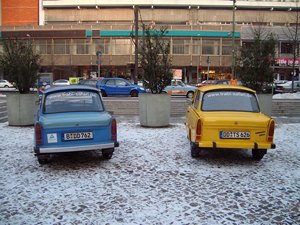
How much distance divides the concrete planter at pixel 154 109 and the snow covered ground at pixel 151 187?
295cm

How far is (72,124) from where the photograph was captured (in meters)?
6.05

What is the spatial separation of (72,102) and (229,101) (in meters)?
3.54

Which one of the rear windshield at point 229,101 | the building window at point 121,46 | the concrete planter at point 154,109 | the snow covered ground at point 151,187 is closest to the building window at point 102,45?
the building window at point 121,46

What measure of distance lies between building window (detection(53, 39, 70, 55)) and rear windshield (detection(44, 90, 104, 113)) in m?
54.5

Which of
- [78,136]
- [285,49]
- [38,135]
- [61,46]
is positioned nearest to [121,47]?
[61,46]

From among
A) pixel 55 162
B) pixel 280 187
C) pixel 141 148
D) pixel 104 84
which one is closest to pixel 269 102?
pixel 141 148

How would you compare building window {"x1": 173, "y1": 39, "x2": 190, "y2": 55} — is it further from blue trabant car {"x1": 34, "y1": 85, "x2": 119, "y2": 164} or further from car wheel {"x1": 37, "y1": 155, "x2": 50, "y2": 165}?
car wheel {"x1": 37, "y1": 155, "x2": 50, "y2": 165}

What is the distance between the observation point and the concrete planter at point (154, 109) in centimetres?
1108

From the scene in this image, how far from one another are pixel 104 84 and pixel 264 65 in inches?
559

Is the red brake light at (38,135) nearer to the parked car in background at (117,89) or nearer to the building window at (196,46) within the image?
the parked car in background at (117,89)

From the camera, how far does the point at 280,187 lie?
17.6 feet

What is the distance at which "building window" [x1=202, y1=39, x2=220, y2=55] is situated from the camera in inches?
2265

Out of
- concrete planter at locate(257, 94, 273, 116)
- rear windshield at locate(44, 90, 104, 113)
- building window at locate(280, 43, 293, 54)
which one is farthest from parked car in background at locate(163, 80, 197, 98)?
building window at locate(280, 43, 293, 54)

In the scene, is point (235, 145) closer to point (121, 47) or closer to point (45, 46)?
point (121, 47)
